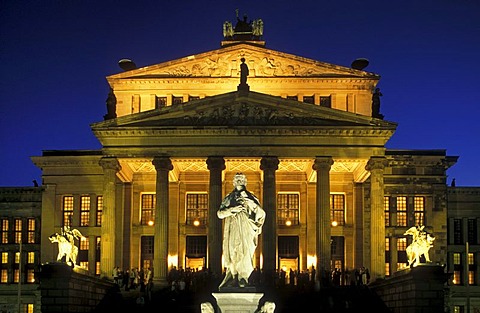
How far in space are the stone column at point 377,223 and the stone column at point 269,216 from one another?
7.12 meters

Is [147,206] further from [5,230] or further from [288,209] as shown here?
[5,230]

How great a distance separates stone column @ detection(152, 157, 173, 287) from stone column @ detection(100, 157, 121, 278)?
10.2 feet

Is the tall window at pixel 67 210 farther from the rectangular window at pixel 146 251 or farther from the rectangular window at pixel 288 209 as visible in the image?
the rectangular window at pixel 288 209

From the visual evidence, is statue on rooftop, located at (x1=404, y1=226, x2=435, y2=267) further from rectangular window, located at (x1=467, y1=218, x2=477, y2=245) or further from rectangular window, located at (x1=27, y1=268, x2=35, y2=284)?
rectangular window, located at (x1=27, y1=268, x2=35, y2=284)

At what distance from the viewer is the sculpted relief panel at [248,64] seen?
236 feet

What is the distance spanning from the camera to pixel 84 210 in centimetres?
7356

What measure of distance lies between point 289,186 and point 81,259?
59.6 ft

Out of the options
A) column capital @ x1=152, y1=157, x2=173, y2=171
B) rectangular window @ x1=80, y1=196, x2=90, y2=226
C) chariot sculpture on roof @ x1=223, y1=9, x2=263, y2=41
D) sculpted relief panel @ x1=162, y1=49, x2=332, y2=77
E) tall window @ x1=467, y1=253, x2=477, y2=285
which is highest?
chariot sculpture on roof @ x1=223, y1=9, x2=263, y2=41

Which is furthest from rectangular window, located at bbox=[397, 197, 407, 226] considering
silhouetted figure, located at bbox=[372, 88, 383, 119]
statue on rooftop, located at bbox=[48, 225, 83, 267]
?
statue on rooftop, located at bbox=[48, 225, 83, 267]

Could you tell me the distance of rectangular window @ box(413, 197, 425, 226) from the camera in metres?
72.7

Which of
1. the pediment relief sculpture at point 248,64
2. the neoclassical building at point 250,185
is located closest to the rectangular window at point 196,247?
the neoclassical building at point 250,185

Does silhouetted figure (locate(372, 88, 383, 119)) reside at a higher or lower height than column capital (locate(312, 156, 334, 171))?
higher

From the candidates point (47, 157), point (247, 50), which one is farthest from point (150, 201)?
point (247, 50)

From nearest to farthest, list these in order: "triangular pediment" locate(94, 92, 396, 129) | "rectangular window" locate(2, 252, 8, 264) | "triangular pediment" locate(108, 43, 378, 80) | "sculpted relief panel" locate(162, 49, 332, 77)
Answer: "triangular pediment" locate(94, 92, 396, 129) < "triangular pediment" locate(108, 43, 378, 80) < "sculpted relief panel" locate(162, 49, 332, 77) < "rectangular window" locate(2, 252, 8, 264)
